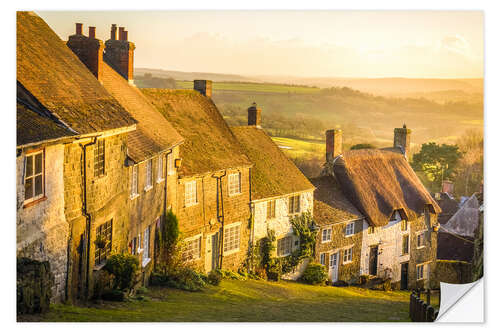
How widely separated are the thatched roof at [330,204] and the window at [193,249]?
5.73 meters

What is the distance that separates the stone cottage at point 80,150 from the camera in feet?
37.0

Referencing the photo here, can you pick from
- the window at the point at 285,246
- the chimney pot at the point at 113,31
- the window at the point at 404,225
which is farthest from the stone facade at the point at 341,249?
the chimney pot at the point at 113,31

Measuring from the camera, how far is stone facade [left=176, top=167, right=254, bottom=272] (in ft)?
59.2

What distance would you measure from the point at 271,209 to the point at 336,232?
10.9 feet

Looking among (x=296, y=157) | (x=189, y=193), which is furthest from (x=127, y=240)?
(x=296, y=157)

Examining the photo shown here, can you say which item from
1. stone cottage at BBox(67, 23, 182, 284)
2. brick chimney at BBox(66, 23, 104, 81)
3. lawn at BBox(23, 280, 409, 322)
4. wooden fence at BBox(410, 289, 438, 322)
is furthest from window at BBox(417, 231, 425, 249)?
brick chimney at BBox(66, 23, 104, 81)

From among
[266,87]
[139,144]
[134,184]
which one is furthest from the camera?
[266,87]

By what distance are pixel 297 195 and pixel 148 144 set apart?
8.40 m

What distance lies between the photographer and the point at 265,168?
21188 mm

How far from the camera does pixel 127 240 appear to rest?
14.1 m

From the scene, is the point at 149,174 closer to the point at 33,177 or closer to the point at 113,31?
the point at 113,31

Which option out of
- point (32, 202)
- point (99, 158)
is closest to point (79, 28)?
point (99, 158)

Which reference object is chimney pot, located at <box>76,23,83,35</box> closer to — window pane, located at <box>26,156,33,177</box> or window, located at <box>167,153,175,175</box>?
window, located at <box>167,153,175,175</box>
